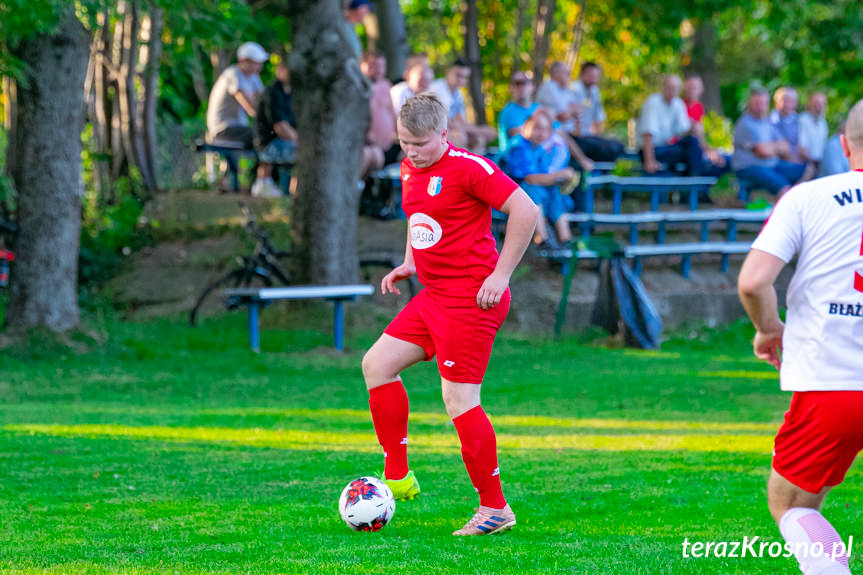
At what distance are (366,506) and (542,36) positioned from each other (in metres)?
19.8

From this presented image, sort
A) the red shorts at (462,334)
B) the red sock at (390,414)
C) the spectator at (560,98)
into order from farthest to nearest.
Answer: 1. the spectator at (560,98)
2. the red sock at (390,414)
3. the red shorts at (462,334)

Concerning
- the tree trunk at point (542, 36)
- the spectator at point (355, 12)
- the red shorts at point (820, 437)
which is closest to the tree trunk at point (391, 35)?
the tree trunk at point (542, 36)

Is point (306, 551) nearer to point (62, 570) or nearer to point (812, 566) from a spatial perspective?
point (62, 570)

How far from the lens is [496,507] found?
5512 millimetres

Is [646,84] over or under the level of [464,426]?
over

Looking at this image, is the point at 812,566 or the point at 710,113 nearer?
the point at 812,566

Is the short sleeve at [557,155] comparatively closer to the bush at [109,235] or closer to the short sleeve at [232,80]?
the short sleeve at [232,80]

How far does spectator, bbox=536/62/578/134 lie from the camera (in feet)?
57.5

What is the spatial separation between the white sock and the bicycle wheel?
38.1ft

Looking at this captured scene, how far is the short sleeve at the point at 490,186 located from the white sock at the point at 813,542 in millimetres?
2049

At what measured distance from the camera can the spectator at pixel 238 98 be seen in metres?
17.5

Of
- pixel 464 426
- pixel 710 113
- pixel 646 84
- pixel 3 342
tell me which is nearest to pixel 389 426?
pixel 464 426

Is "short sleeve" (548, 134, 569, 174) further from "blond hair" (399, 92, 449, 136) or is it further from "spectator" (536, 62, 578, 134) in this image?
"blond hair" (399, 92, 449, 136)

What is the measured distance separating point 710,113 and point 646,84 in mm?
12967
